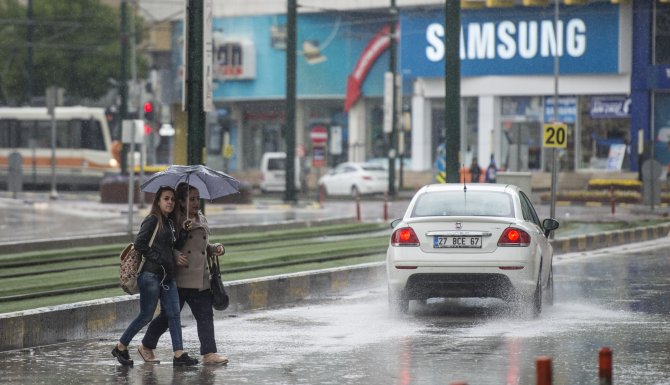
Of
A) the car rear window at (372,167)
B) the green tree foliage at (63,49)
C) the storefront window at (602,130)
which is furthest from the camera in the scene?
the green tree foliage at (63,49)

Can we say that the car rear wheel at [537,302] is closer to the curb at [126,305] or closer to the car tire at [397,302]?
the car tire at [397,302]

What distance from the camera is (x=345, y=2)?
62.8 meters

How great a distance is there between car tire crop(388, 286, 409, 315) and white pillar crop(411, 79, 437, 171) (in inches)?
1732

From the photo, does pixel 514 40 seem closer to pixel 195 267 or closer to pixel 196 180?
pixel 196 180

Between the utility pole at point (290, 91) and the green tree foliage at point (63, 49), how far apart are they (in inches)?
956

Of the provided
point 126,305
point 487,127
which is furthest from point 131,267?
point 487,127

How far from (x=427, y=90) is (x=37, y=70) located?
730 inches

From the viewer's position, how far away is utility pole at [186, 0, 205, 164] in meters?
18.0

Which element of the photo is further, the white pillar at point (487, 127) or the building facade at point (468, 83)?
the white pillar at point (487, 127)

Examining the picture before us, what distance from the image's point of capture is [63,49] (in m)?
67.2

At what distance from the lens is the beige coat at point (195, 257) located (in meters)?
11.9

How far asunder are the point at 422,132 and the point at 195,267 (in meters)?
48.2

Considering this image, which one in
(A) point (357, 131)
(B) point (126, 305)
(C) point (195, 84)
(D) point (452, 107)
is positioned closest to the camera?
(B) point (126, 305)

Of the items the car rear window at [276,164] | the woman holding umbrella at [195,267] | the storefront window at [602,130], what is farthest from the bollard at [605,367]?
the car rear window at [276,164]
